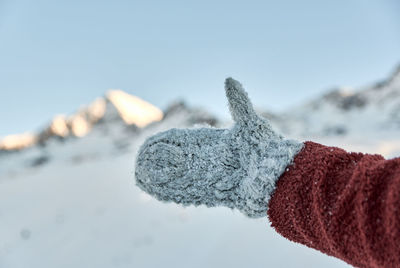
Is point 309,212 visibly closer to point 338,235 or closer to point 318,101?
point 338,235

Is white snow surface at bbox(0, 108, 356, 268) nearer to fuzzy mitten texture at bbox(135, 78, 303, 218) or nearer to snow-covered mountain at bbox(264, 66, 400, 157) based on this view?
fuzzy mitten texture at bbox(135, 78, 303, 218)

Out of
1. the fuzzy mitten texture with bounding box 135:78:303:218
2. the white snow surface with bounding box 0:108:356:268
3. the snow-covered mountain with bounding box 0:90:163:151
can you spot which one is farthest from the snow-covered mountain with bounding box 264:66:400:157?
the snow-covered mountain with bounding box 0:90:163:151

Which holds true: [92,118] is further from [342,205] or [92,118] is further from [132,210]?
[342,205]

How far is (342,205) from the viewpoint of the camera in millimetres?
405

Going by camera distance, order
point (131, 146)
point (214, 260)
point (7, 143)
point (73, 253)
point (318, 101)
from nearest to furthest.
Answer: point (214, 260) < point (73, 253) < point (131, 146) < point (318, 101) < point (7, 143)

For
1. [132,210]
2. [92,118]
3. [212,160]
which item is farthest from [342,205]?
[92,118]

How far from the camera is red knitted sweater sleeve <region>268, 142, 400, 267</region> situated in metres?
0.36

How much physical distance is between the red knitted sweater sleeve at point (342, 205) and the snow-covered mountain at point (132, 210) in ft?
0.90

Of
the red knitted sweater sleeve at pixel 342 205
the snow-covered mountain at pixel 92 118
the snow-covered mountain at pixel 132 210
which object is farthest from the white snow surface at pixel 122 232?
the snow-covered mountain at pixel 92 118

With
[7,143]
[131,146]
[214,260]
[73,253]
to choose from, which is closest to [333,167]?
[214,260]

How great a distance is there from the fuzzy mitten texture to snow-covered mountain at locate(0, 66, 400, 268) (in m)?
0.11

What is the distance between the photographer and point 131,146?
11.2 feet

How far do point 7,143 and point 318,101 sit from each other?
5063 millimetres

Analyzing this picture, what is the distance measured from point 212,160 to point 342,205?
0.26 metres
